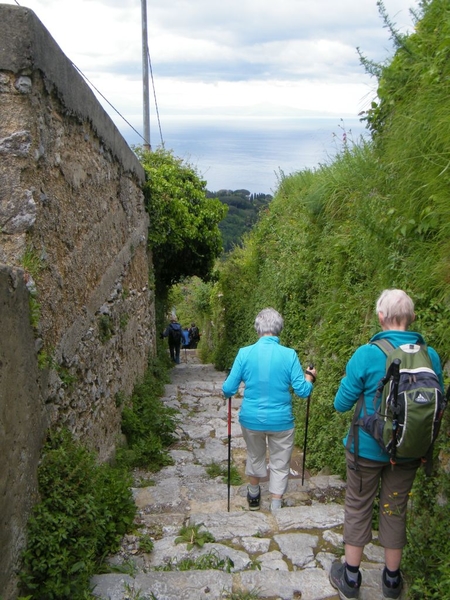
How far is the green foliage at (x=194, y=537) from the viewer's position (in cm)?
346

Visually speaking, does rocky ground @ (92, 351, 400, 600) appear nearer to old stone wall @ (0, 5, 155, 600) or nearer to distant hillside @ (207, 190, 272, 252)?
old stone wall @ (0, 5, 155, 600)

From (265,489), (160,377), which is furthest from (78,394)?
(160,377)

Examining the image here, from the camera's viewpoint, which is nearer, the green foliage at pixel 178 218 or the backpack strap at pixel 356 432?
the backpack strap at pixel 356 432

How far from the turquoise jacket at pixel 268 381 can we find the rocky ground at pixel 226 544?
0.68m

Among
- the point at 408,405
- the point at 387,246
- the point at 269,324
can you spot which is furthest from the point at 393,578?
the point at 387,246

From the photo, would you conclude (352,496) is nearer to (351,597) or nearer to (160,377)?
(351,597)

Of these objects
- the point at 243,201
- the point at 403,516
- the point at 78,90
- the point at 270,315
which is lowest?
the point at 403,516

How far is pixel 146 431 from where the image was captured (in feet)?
19.9

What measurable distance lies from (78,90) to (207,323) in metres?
17.4

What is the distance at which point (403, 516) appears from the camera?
288 centimetres

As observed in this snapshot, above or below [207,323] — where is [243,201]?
above

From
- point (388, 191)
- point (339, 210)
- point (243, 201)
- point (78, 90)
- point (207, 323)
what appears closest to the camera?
point (78, 90)

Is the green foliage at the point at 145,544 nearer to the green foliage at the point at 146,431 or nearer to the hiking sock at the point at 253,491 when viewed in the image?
the hiking sock at the point at 253,491

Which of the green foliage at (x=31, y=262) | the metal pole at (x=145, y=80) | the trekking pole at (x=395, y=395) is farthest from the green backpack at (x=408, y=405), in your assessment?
the metal pole at (x=145, y=80)
